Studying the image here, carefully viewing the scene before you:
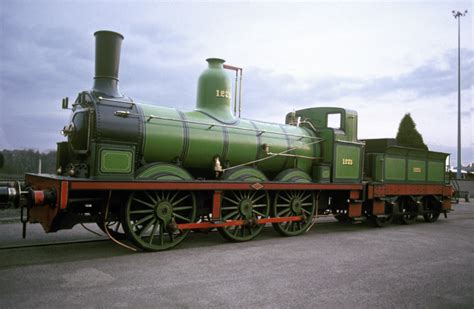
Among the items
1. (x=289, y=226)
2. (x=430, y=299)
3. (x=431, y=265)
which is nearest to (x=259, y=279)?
(x=430, y=299)

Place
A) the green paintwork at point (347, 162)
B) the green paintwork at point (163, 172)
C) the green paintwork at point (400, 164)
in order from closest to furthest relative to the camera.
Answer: the green paintwork at point (163, 172), the green paintwork at point (347, 162), the green paintwork at point (400, 164)

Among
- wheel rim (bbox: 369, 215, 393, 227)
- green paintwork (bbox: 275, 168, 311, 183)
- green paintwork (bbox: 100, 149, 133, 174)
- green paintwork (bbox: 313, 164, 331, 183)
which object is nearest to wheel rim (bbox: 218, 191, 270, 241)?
green paintwork (bbox: 275, 168, 311, 183)

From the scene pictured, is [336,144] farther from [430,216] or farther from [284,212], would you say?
[430,216]

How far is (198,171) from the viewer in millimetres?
8586

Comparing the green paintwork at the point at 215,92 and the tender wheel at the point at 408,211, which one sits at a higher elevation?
the green paintwork at the point at 215,92

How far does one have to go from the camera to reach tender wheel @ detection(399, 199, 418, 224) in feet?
40.6

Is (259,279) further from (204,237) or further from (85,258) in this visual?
(204,237)

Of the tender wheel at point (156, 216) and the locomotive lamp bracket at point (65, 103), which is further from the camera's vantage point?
the locomotive lamp bracket at point (65, 103)

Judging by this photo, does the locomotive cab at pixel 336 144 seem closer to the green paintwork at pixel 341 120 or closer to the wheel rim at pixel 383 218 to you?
the green paintwork at pixel 341 120

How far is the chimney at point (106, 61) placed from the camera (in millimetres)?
7164

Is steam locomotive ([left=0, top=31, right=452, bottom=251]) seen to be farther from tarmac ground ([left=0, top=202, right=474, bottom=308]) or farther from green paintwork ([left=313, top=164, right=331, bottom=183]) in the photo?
tarmac ground ([left=0, top=202, right=474, bottom=308])

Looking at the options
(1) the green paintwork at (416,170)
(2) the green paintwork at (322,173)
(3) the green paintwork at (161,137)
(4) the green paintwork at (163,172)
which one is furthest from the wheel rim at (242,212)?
(1) the green paintwork at (416,170)

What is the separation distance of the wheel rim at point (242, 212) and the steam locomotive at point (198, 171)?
23mm

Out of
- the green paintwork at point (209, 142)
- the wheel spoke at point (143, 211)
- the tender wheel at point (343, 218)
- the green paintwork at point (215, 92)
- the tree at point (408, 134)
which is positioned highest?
the tree at point (408, 134)
